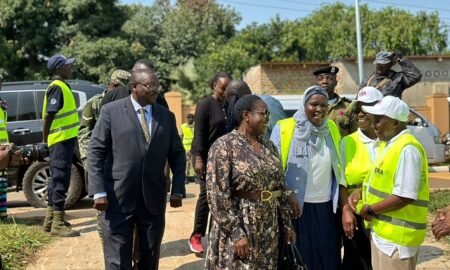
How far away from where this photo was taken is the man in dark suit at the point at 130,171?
452 cm

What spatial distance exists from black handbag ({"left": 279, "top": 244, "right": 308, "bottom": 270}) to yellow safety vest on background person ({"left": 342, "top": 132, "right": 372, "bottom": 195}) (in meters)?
0.75


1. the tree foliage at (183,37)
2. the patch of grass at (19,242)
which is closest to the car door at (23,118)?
the patch of grass at (19,242)

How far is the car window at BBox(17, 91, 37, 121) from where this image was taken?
10062 millimetres

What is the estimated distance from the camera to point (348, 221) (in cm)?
443

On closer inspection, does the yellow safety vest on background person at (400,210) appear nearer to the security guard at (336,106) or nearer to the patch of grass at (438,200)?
the security guard at (336,106)

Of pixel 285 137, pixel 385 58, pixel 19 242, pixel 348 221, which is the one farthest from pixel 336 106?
pixel 19 242

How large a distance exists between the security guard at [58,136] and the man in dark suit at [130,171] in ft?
7.96

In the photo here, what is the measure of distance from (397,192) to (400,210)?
15cm

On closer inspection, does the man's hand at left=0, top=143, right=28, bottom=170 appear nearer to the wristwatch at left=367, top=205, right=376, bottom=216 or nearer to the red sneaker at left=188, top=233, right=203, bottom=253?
→ the wristwatch at left=367, top=205, right=376, bottom=216

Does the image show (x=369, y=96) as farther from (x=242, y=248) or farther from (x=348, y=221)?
(x=242, y=248)

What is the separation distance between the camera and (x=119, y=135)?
4.54m

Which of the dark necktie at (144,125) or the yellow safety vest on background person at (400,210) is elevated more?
the dark necktie at (144,125)

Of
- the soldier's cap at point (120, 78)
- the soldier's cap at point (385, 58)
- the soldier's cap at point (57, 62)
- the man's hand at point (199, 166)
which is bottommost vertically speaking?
the man's hand at point (199, 166)

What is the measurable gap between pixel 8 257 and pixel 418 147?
4.29m
